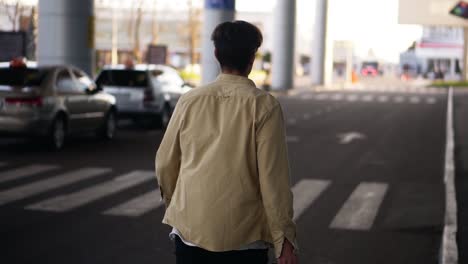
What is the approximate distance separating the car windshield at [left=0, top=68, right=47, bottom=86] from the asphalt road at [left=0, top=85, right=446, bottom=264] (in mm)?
1313

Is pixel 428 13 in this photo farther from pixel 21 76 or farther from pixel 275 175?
pixel 275 175

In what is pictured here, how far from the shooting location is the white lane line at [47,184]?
11.6 metres

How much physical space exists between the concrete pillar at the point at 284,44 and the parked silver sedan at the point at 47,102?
35.7m

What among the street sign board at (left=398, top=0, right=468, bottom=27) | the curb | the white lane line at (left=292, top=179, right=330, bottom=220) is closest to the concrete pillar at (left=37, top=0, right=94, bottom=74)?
the curb

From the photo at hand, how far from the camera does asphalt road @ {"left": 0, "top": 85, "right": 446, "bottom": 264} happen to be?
841 centimetres

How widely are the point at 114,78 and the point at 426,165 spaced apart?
32.3 ft

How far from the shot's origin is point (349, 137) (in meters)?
22.7

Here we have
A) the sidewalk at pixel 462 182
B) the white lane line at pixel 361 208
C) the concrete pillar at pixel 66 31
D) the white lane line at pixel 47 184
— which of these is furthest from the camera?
the concrete pillar at pixel 66 31

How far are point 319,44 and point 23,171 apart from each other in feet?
192

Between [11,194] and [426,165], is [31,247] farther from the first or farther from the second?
[426,165]

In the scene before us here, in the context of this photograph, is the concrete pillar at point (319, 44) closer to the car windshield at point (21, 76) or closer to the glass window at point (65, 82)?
the glass window at point (65, 82)

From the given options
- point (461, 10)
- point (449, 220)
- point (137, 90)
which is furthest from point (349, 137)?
point (461, 10)

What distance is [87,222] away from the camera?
975 centimetres

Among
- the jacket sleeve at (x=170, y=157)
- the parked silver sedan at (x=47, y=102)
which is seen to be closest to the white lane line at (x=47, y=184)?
the parked silver sedan at (x=47, y=102)
